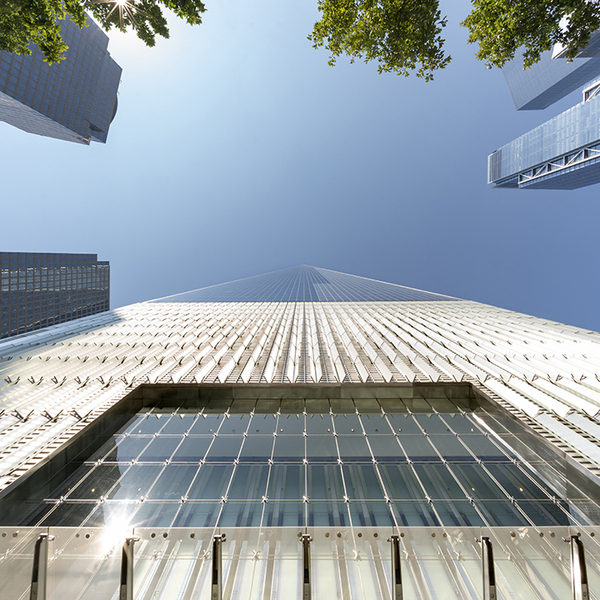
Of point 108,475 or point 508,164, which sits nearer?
point 108,475

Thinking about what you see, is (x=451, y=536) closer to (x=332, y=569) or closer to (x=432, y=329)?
(x=332, y=569)

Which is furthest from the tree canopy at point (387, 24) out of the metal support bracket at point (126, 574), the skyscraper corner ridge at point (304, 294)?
the skyscraper corner ridge at point (304, 294)

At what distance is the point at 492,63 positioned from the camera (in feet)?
45.5

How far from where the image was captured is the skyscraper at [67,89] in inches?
2656

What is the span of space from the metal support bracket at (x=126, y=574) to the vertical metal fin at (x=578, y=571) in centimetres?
942

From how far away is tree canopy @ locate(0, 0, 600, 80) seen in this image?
11328 millimetres

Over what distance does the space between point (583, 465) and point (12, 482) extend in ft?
57.2

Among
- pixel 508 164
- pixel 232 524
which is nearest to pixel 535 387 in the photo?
pixel 232 524

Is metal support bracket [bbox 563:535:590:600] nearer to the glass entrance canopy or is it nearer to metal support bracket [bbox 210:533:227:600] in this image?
the glass entrance canopy

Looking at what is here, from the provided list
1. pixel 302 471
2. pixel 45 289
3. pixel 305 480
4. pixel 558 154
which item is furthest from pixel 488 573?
pixel 45 289

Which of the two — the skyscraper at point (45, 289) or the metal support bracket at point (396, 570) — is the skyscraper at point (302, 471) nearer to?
the metal support bracket at point (396, 570)

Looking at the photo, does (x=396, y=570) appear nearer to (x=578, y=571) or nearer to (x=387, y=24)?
(x=578, y=571)

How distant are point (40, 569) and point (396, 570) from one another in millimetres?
7614

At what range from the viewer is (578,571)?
6.02m
